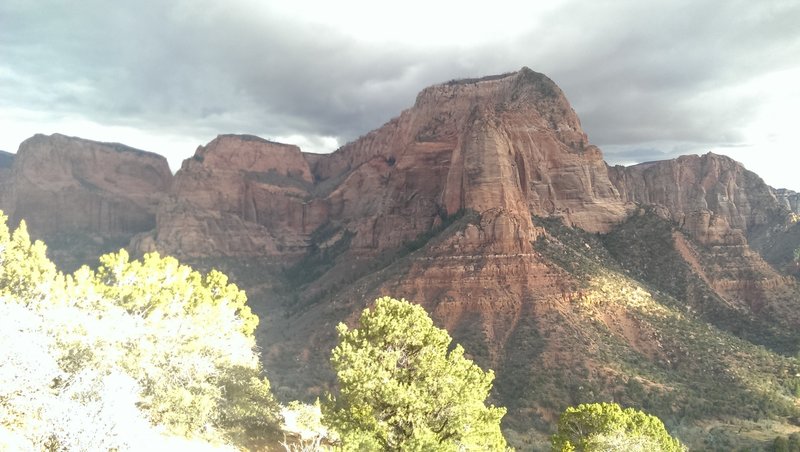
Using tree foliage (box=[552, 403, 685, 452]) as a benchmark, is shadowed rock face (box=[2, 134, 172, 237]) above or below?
above

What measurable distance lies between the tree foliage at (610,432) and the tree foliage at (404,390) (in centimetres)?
1118

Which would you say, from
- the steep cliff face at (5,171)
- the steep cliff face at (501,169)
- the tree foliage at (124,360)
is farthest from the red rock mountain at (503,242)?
the tree foliage at (124,360)

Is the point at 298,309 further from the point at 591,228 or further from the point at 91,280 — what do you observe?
the point at 91,280

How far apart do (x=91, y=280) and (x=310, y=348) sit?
133ft

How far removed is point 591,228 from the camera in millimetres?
85500

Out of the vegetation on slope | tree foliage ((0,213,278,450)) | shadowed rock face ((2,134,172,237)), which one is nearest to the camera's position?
tree foliage ((0,213,278,450))

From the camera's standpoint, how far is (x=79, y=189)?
147375mm

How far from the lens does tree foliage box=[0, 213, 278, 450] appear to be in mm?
16203

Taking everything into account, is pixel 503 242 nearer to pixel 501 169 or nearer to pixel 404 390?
pixel 501 169

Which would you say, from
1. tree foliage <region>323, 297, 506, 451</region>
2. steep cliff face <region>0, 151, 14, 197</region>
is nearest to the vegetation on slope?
tree foliage <region>323, 297, 506, 451</region>

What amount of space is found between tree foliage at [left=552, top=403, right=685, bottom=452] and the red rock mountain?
38.7 feet

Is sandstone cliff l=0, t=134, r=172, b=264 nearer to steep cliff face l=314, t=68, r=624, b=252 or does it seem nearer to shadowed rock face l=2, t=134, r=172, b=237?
shadowed rock face l=2, t=134, r=172, b=237

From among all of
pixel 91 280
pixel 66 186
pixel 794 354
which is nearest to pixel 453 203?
pixel 794 354

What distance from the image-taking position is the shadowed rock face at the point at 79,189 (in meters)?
142
